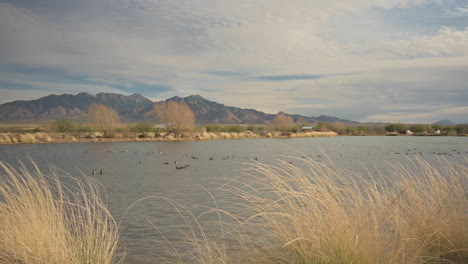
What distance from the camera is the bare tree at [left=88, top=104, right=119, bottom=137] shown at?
169ft

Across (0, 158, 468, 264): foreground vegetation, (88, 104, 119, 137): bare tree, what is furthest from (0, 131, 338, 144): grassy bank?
(0, 158, 468, 264): foreground vegetation

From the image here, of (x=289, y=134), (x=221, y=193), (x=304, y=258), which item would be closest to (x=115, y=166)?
(x=221, y=193)

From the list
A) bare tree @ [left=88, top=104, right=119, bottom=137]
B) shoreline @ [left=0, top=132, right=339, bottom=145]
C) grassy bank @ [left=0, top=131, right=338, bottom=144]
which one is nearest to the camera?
shoreline @ [left=0, top=132, right=339, bottom=145]

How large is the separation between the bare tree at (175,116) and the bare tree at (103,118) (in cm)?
766

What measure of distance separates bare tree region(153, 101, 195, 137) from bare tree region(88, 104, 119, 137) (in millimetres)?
7655

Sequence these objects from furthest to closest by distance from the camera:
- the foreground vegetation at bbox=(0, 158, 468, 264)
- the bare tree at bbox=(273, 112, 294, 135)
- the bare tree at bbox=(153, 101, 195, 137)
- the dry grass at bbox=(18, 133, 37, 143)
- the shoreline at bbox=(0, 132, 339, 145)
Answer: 1. the bare tree at bbox=(273, 112, 294, 135)
2. the bare tree at bbox=(153, 101, 195, 137)
3. the shoreline at bbox=(0, 132, 339, 145)
4. the dry grass at bbox=(18, 133, 37, 143)
5. the foreground vegetation at bbox=(0, 158, 468, 264)

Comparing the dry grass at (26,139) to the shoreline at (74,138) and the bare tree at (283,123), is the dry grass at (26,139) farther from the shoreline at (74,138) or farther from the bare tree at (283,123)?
the bare tree at (283,123)

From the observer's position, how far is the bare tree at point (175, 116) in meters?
56.3

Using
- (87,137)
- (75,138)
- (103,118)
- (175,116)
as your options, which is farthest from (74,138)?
(175,116)

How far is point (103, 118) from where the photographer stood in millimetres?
52312

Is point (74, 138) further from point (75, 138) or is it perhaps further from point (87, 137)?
point (87, 137)

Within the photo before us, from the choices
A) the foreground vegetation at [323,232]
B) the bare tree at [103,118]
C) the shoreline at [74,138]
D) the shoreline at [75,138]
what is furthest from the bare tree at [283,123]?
the foreground vegetation at [323,232]

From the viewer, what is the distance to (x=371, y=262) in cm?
373

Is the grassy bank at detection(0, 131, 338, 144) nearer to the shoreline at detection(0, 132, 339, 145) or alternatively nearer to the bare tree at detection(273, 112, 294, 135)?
the shoreline at detection(0, 132, 339, 145)
